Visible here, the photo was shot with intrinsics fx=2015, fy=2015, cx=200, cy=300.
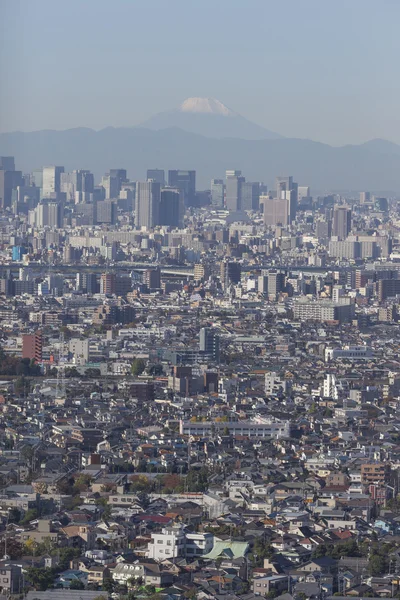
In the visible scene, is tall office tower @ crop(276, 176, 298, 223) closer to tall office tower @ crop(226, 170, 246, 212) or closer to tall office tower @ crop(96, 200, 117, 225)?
tall office tower @ crop(226, 170, 246, 212)

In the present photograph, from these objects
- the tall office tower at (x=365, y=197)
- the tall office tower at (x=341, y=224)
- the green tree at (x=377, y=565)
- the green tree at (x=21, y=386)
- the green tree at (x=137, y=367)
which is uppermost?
the tall office tower at (x=365, y=197)

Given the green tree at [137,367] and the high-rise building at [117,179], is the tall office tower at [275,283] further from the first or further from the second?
the high-rise building at [117,179]

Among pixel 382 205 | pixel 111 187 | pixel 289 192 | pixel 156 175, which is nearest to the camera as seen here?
pixel 289 192

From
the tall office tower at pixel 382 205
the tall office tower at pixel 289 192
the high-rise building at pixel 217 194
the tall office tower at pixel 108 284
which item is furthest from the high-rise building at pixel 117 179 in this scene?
the tall office tower at pixel 108 284

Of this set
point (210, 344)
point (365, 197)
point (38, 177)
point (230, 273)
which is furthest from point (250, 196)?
point (210, 344)

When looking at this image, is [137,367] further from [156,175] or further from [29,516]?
[156,175]

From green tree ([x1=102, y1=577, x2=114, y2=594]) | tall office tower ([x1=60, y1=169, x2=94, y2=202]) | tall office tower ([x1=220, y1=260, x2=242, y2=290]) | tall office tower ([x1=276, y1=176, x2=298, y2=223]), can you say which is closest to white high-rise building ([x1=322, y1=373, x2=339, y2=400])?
green tree ([x1=102, y1=577, x2=114, y2=594])

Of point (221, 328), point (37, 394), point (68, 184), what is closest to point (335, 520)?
point (37, 394)

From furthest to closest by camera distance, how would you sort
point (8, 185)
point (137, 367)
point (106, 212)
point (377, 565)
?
1. point (106, 212)
2. point (8, 185)
3. point (137, 367)
4. point (377, 565)
